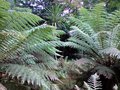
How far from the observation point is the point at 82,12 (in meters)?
4.57

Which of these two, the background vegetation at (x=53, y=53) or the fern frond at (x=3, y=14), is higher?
the fern frond at (x=3, y=14)

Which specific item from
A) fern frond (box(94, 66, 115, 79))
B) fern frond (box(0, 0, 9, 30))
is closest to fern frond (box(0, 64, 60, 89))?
fern frond (box(0, 0, 9, 30))

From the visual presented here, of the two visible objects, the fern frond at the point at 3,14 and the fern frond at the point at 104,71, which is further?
the fern frond at the point at 104,71

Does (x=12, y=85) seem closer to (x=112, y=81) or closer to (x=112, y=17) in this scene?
(x=112, y=81)

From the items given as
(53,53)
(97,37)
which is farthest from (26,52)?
(97,37)

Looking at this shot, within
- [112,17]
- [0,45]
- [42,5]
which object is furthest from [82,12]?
[42,5]

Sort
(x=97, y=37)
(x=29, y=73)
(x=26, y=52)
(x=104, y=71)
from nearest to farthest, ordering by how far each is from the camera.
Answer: (x=29, y=73) → (x=26, y=52) → (x=104, y=71) → (x=97, y=37)

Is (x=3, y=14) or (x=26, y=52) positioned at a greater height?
(x=3, y=14)

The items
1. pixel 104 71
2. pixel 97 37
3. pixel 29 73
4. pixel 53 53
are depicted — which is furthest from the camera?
pixel 97 37

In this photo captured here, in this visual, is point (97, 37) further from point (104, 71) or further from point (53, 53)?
point (53, 53)

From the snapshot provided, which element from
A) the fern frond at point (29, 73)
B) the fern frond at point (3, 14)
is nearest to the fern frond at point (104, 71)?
the fern frond at point (29, 73)

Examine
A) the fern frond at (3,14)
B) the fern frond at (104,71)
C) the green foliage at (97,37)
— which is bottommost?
the fern frond at (104,71)

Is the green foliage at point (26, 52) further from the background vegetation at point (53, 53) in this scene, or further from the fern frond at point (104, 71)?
the fern frond at point (104, 71)

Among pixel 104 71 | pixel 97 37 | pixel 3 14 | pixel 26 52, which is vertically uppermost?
pixel 3 14
